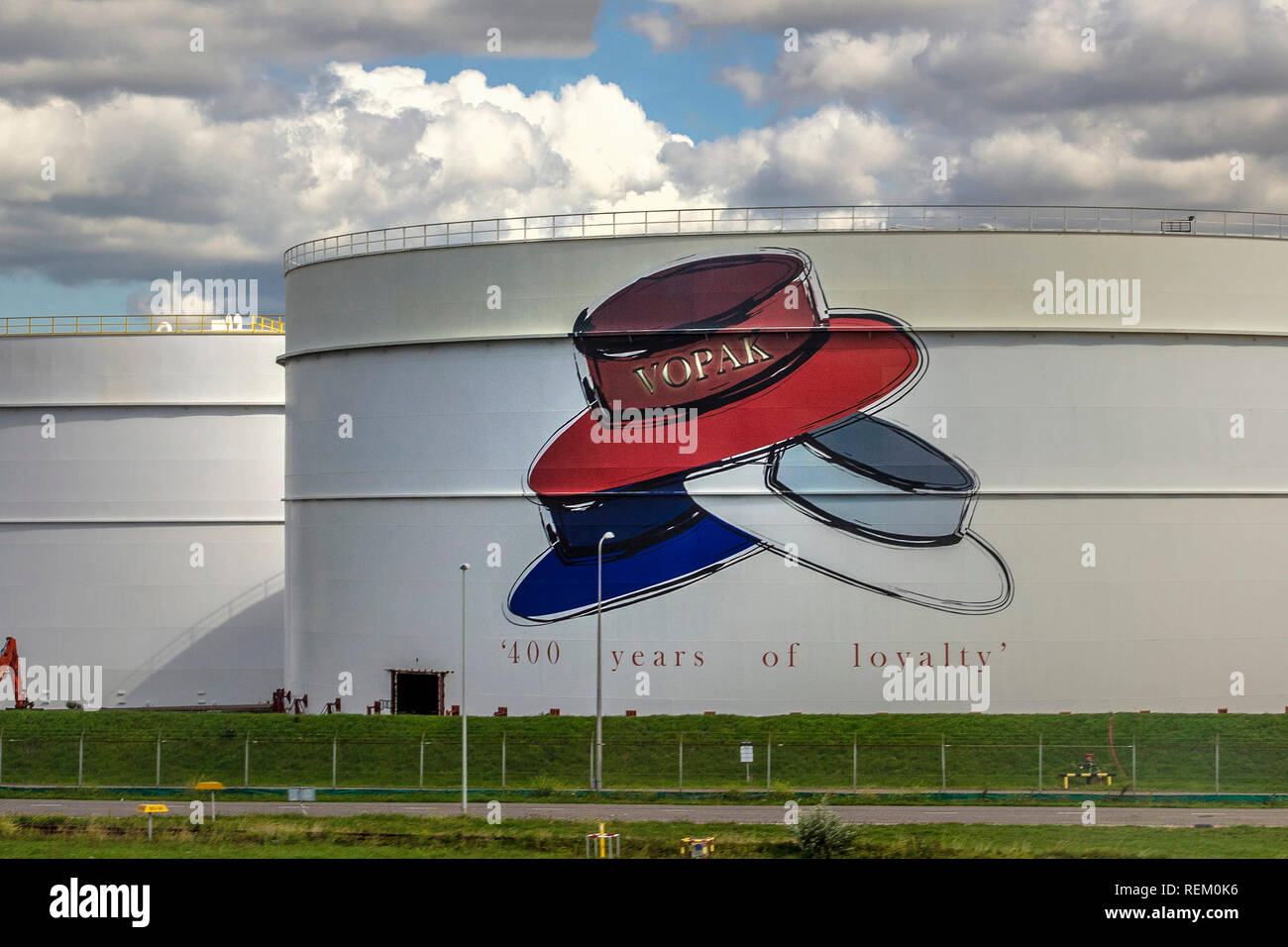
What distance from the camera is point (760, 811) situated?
32312 millimetres

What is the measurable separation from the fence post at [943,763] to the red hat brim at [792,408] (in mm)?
8938

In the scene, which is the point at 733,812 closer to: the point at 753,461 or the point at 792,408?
the point at 753,461

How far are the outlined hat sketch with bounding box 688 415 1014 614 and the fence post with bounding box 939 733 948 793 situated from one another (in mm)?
3814

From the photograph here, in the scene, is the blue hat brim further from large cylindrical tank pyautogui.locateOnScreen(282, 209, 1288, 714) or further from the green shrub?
the green shrub

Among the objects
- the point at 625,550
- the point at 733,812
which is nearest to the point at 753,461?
the point at 625,550

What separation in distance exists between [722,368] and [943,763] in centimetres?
1232

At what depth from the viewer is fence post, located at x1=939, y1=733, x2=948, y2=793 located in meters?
35.7

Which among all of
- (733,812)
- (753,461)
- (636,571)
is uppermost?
(753,461)

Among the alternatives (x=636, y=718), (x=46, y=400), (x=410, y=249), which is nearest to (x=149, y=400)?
(x=46, y=400)

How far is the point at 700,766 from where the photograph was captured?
37781 millimetres

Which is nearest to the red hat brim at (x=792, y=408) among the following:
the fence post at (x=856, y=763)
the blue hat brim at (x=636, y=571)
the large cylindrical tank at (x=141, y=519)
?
the blue hat brim at (x=636, y=571)

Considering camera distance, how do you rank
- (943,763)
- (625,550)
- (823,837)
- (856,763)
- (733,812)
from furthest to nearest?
(625,550), (856,763), (943,763), (733,812), (823,837)
